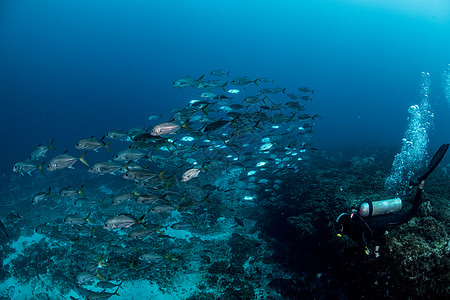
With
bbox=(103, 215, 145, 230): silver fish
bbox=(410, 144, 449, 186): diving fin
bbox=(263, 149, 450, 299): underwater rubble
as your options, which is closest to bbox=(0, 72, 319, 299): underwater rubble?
bbox=(103, 215, 145, 230): silver fish

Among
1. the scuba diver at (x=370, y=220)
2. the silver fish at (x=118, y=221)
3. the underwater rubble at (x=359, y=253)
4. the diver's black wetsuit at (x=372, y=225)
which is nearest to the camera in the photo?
the diver's black wetsuit at (x=372, y=225)

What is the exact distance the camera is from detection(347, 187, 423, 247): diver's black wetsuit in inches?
164

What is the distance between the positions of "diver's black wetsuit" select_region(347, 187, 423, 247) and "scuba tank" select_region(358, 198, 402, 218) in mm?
138

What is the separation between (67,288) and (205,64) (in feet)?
522

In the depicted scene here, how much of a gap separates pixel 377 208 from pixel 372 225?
13.4 inches

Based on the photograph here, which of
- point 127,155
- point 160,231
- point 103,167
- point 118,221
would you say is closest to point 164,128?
point 127,155

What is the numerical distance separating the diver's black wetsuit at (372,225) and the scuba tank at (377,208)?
0.45ft

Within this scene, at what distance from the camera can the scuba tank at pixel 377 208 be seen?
173 inches

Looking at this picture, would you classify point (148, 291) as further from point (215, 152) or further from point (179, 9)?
point (179, 9)

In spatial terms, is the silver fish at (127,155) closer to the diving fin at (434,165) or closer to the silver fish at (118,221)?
the silver fish at (118,221)

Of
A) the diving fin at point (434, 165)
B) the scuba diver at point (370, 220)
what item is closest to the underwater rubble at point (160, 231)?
the scuba diver at point (370, 220)

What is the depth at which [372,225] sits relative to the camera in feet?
14.4

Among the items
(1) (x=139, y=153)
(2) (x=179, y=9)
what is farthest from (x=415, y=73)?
(1) (x=139, y=153)

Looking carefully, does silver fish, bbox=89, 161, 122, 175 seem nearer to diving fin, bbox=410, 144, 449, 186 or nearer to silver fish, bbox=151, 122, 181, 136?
silver fish, bbox=151, 122, 181, 136
